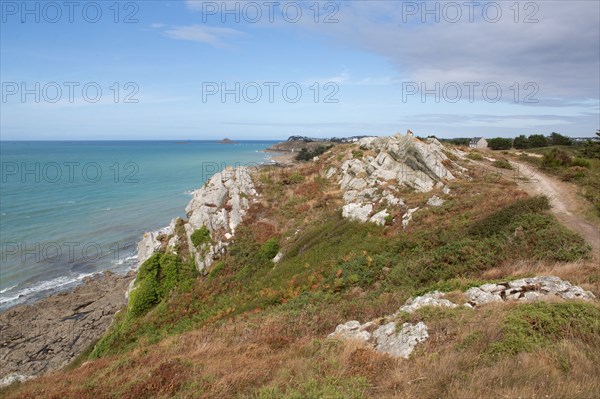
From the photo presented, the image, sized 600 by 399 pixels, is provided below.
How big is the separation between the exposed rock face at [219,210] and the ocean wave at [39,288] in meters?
14.4

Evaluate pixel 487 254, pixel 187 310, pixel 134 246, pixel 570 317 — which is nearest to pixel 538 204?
pixel 487 254

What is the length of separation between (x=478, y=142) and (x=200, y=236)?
56.8 metres

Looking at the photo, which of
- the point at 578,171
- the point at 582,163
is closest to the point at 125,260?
the point at 578,171

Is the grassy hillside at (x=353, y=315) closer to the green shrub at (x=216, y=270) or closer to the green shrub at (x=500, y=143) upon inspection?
the green shrub at (x=216, y=270)

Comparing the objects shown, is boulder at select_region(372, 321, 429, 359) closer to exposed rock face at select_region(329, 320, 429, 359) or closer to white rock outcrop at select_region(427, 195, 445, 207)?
exposed rock face at select_region(329, 320, 429, 359)

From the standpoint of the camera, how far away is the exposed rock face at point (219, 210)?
27484 mm

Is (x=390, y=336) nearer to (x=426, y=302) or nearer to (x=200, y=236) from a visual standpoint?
(x=426, y=302)

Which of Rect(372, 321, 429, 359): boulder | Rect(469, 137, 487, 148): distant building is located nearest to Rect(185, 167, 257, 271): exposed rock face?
Rect(372, 321, 429, 359): boulder

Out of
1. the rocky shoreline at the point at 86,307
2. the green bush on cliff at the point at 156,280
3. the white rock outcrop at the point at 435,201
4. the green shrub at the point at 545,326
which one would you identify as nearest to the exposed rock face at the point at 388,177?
the white rock outcrop at the point at 435,201

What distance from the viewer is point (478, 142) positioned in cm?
6456

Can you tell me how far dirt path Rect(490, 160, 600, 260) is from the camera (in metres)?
15.8

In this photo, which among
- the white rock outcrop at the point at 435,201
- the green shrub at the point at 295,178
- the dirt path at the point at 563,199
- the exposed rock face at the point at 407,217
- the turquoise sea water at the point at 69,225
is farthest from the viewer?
the green shrub at the point at 295,178

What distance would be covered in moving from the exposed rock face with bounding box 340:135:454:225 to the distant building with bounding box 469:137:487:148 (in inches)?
1379

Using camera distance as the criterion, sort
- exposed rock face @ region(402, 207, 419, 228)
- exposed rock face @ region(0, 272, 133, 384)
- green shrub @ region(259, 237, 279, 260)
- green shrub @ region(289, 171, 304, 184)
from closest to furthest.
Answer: exposed rock face @ region(402, 207, 419, 228) < exposed rock face @ region(0, 272, 133, 384) < green shrub @ region(259, 237, 279, 260) < green shrub @ region(289, 171, 304, 184)
